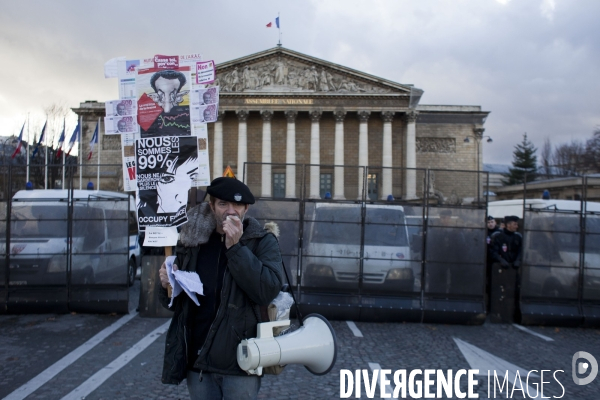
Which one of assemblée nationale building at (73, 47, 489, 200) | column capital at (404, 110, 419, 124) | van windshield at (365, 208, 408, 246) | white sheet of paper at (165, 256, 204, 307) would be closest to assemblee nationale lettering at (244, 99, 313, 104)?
assemblée nationale building at (73, 47, 489, 200)

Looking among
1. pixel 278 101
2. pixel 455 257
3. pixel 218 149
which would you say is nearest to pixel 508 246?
pixel 455 257

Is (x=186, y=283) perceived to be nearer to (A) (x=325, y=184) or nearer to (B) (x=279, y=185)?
(A) (x=325, y=184)

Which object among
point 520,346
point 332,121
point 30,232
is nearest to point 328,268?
point 520,346

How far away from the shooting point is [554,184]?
498 inches

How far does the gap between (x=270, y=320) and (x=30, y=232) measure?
27.6 feet

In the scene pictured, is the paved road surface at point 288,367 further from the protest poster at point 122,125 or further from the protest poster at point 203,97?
the protest poster at point 203,97

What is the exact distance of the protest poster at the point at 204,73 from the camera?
19.7 ft

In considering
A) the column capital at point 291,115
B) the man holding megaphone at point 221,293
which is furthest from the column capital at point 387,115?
the man holding megaphone at point 221,293

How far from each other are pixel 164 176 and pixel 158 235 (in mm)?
799

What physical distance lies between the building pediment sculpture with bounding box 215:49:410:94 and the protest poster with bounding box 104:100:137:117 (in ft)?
126

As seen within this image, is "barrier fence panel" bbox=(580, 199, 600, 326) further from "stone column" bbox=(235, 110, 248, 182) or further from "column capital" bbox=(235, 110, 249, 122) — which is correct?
"column capital" bbox=(235, 110, 249, 122)

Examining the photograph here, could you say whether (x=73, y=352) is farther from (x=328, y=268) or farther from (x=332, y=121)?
(x=332, y=121)

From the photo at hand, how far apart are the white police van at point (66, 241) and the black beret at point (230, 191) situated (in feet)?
23.6

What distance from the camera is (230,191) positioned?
2.94 m
